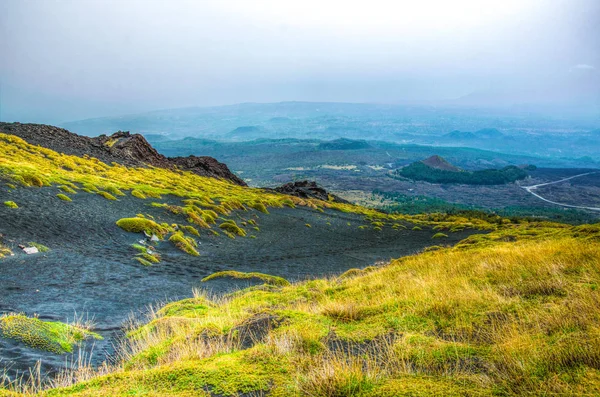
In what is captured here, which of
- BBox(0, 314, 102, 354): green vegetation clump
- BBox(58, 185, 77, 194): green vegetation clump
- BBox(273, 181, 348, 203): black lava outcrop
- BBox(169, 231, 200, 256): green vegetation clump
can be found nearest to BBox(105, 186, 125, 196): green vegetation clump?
BBox(58, 185, 77, 194): green vegetation clump

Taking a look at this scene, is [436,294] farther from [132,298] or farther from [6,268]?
[6,268]

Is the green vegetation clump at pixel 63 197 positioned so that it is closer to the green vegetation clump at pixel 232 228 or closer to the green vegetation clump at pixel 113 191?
the green vegetation clump at pixel 113 191

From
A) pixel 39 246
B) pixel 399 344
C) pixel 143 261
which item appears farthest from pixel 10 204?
pixel 399 344

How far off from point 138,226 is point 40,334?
1825 cm

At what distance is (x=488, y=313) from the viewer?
649 cm

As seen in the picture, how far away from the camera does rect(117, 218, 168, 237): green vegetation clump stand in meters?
24.3

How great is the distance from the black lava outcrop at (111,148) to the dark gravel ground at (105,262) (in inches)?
1359

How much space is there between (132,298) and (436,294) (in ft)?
37.5

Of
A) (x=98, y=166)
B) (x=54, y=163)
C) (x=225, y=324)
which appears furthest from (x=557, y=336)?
(x=98, y=166)

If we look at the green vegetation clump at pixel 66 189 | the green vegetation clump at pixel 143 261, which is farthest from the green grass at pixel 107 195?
the green vegetation clump at pixel 143 261

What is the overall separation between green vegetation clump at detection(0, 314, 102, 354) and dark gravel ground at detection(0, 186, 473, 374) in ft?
0.88

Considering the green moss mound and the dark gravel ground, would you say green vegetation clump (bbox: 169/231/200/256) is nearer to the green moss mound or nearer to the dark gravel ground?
the dark gravel ground

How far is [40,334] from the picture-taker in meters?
7.52

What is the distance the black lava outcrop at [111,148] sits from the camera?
58.2 m
